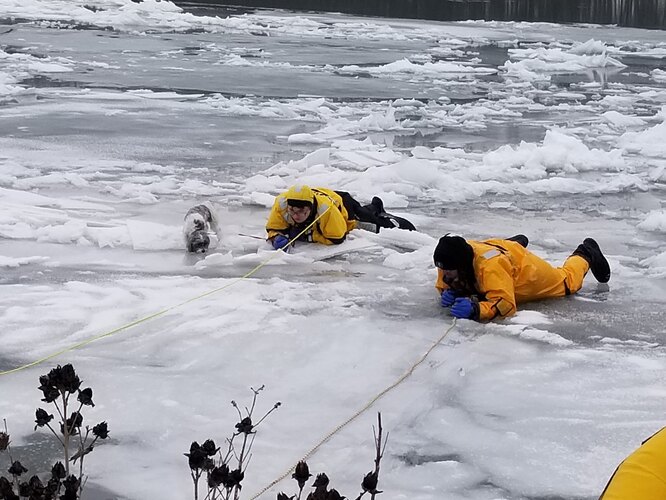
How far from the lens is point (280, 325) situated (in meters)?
4.68

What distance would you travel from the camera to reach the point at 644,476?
178 cm

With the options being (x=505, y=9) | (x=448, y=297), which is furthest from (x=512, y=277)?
(x=505, y=9)

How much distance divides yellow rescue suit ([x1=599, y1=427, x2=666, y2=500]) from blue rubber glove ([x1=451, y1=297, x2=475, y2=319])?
2912 millimetres

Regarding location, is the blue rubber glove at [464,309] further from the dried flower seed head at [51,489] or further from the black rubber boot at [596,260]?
the dried flower seed head at [51,489]

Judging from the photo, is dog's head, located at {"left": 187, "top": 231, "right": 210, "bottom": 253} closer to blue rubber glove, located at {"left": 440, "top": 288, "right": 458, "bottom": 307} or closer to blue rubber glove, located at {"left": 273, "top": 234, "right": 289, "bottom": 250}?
blue rubber glove, located at {"left": 273, "top": 234, "right": 289, "bottom": 250}

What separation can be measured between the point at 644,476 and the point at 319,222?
423 cm

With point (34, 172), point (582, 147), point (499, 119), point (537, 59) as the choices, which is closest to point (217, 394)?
point (34, 172)

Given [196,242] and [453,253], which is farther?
[196,242]

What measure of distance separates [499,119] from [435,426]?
868cm

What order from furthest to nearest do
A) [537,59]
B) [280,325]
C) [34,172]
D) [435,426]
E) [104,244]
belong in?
[537,59] → [34,172] → [104,244] → [280,325] → [435,426]

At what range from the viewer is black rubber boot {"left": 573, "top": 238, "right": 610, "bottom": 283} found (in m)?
5.52

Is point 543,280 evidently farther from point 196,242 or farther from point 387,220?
point 196,242

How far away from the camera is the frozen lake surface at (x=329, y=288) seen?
3.46 metres

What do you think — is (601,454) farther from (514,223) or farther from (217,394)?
(514,223)
